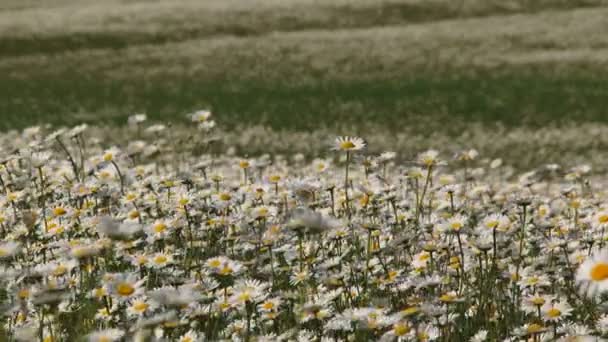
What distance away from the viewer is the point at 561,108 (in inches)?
899

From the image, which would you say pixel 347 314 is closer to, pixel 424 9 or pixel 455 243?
pixel 455 243

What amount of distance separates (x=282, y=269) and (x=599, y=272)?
1.82 metres

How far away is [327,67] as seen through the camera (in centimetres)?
3073

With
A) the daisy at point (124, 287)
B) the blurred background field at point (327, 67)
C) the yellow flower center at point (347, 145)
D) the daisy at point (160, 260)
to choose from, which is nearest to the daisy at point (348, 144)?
the yellow flower center at point (347, 145)

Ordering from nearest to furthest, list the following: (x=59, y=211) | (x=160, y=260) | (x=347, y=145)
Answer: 1. (x=160, y=260)
2. (x=347, y=145)
3. (x=59, y=211)

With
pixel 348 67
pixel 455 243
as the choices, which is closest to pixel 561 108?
pixel 348 67

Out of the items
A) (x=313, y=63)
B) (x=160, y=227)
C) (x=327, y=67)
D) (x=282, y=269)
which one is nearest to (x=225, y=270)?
(x=282, y=269)

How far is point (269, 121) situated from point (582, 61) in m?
13.1

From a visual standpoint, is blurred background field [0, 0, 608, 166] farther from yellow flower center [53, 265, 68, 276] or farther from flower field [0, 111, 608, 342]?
yellow flower center [53, 265, 68, 276]

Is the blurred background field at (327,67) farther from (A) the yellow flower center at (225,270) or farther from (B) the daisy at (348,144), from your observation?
(A) the yellow flower center at (225,270)

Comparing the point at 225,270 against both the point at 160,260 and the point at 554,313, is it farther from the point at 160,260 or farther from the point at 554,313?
the point at 554,313

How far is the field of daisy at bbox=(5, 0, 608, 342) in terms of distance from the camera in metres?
3.54

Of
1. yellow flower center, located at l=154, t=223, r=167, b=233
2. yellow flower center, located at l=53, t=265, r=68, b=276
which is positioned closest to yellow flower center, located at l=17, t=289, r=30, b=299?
yellow flower center, located at l=53, t=265, r=68, b=276

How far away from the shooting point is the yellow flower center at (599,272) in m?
2.52
